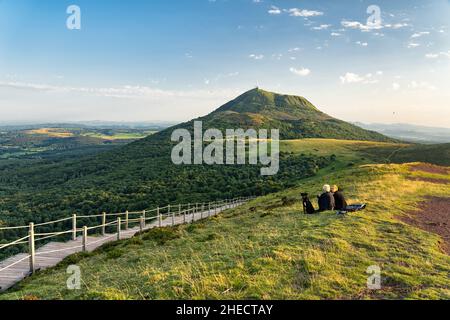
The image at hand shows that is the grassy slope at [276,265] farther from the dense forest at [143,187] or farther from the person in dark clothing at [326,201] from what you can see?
the dense forest at [143,187]

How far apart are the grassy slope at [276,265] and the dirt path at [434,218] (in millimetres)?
1065

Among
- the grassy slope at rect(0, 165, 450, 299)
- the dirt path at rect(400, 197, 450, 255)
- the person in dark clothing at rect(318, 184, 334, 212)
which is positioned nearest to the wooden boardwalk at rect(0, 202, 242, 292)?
the grassy slope at rect(0, 165, 450, 299)

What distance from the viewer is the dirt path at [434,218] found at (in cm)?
1426

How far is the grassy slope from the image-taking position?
7375mm

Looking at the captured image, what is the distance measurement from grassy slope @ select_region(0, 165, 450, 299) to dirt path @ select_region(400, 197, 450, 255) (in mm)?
1065

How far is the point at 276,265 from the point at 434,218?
12.9m

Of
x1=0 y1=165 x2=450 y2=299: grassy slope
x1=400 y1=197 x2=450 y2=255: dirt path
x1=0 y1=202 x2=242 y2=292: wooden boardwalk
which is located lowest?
x1=0 y1=202 x2=242 y2=292: wooden boardwalk

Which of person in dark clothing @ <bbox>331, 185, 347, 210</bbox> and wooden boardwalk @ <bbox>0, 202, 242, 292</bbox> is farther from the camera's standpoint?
person in dark clothing @ <bbox>331, 185, 347, 210</bbox>

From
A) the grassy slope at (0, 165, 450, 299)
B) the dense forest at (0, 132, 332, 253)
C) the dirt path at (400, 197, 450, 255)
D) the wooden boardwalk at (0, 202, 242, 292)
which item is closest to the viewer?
the grassy slope at (0, 165, 450, 299)

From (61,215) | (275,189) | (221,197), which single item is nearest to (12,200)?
(61,215)

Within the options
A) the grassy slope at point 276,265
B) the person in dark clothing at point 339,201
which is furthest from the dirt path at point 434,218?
the person in dark clothing at point 339,201

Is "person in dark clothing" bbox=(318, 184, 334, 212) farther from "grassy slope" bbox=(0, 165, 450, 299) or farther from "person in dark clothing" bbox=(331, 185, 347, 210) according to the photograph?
"grassy slope" bbox=(0, 165, 450, 299)

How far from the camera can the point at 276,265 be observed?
8875 millimetres

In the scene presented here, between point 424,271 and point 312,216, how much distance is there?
26.2 ft
